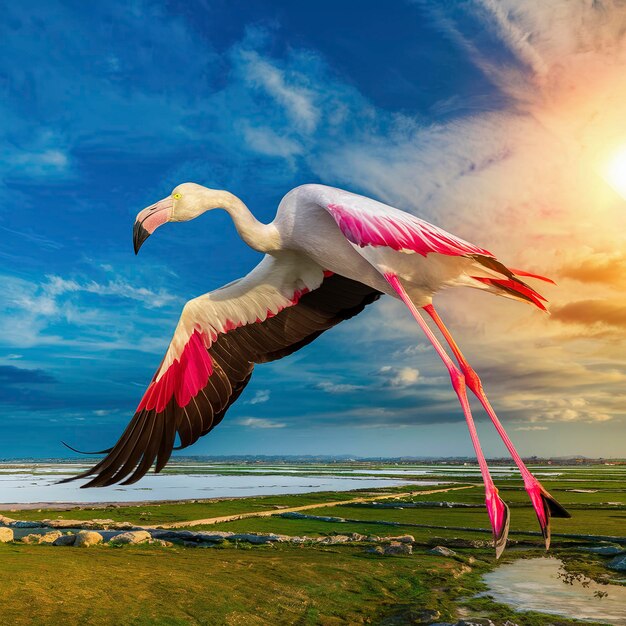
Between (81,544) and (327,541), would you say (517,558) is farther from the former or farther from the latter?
(81,544)

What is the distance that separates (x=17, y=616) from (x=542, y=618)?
11.9 metres

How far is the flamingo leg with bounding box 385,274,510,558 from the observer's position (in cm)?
291

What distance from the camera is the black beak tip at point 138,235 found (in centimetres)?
418

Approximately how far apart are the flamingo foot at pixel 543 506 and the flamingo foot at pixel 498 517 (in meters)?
0.21

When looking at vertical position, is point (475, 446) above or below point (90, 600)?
above

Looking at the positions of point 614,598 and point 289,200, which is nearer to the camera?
point 289,200

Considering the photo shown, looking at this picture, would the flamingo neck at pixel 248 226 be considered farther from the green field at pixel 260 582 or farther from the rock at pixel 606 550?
the rock at pixel 606 550

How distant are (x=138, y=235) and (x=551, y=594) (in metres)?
18.5

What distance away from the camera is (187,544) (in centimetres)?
2367

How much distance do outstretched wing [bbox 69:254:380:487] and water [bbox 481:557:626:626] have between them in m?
13.9

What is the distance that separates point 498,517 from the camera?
2969 millimetres

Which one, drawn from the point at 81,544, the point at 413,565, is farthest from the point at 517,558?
the point at 81,544

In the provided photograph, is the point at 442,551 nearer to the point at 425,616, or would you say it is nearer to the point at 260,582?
the point at 425,616

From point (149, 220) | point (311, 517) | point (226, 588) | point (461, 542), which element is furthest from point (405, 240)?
point (311, 517)
